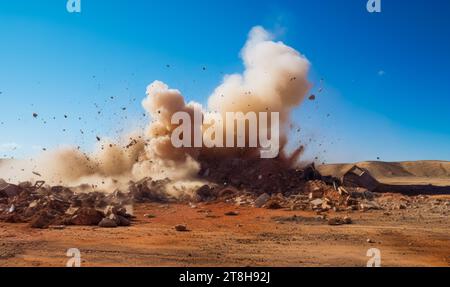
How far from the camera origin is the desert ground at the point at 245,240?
9695mm

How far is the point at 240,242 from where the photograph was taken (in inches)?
480

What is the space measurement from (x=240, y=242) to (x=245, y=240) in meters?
0.38

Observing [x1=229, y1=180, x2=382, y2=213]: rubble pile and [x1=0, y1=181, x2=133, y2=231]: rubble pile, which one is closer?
[x1=0, y1=181, x2=133, y2=231]: rubble pile

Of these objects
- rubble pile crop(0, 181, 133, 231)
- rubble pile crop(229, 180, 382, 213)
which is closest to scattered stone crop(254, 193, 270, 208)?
rubble pile crop(229, 180, 382, 213)

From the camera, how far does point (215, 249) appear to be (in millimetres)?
11047

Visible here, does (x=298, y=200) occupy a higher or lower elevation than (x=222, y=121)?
lower

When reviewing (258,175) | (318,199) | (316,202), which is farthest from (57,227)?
(258,175)

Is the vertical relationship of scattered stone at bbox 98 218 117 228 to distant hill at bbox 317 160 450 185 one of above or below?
below

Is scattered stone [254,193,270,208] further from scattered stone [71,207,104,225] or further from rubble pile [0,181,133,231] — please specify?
scattered stone [71,207,104,225]

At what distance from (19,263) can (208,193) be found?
16.0m

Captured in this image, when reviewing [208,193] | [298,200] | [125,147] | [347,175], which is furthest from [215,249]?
[125,147]

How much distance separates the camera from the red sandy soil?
965cm
